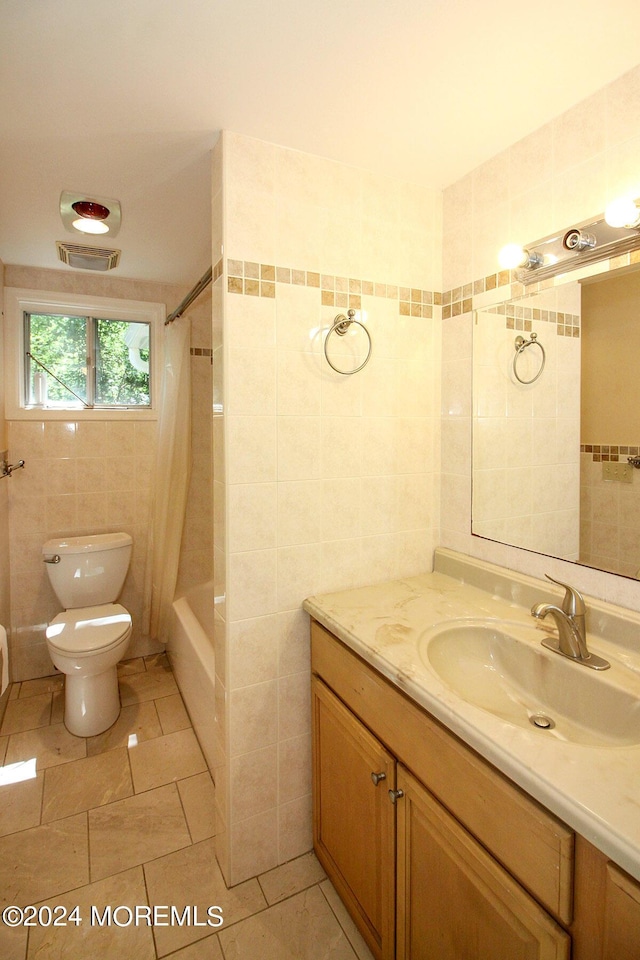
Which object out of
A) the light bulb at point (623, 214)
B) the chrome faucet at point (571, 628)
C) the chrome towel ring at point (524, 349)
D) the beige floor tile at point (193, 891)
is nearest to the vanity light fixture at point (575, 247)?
the light bulb at point (623, 214)

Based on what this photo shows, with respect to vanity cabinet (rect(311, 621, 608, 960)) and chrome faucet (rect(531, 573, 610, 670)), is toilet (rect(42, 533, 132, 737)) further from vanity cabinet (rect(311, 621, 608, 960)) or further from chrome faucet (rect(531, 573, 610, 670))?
chrome faucet (rect(531, 573, 610, 670))

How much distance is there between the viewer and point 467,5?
98cm

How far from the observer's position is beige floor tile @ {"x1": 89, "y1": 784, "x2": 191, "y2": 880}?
1.61 meters

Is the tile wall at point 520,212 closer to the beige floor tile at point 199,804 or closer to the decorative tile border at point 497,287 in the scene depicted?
the decorative tile border at point 497,287

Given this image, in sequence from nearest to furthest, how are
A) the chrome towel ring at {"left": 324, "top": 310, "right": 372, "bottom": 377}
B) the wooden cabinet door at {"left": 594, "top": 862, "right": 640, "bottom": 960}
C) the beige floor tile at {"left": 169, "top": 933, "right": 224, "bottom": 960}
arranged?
the wooden cabinet door at {"left": 594, "top": 862, "right": 640, "bottom": 960} < the beige floor tile at {"left": 169, "top": 933, "right": 224, "bottom": 960} < the chrome towel ring at {"left": 324, "top": 310, "right": 372, "bottom": 377}

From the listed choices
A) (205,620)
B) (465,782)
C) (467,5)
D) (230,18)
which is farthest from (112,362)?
(465,782)

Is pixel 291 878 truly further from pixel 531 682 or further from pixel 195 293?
pixel 195 293

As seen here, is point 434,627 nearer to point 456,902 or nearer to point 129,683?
point 456,902

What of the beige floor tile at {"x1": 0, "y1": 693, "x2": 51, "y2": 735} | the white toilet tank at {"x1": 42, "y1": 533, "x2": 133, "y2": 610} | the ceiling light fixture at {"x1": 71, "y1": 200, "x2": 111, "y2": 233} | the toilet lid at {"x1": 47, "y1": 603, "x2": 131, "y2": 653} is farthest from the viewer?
the white toilet tank at {"x1": 42, "y1": 533, "x2": 133, "y2": 610}

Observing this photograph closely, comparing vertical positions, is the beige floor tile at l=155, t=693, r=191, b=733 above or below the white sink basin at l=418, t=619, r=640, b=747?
below

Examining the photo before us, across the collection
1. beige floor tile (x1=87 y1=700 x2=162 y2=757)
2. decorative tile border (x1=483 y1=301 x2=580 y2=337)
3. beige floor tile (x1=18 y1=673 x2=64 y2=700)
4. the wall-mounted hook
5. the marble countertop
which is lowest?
beige floor tile (x1=87 y1=700 x2=162 y2=757)

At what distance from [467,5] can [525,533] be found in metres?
1.28

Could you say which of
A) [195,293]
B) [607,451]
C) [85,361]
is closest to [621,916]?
[607,451]

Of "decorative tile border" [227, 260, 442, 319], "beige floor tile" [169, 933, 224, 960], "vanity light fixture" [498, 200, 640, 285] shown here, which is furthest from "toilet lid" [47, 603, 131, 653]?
"vanity light fixture" [498, 200, 640, 285]
